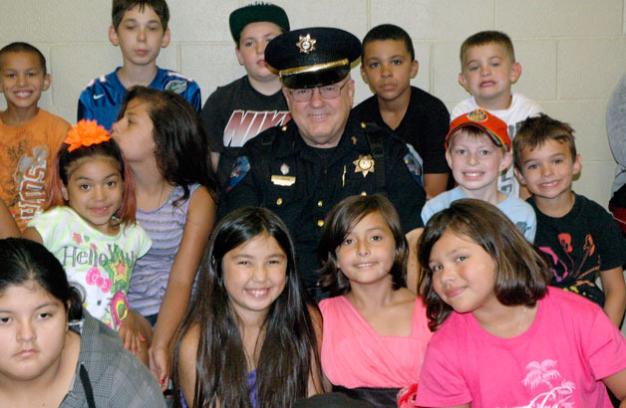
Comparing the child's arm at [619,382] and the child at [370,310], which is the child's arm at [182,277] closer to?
the child at [370,310]

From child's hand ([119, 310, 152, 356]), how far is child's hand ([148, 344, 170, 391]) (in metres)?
0.06

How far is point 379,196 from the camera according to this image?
2746 mm

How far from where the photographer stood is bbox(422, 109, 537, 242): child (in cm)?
294

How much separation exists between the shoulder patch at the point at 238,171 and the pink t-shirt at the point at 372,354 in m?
0.75

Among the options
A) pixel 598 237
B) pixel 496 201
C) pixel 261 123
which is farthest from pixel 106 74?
pixel 598 237

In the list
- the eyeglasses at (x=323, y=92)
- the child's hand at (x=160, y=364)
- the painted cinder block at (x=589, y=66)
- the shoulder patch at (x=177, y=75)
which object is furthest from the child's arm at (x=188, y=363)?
the painted cinder block at (x=589, y=66)

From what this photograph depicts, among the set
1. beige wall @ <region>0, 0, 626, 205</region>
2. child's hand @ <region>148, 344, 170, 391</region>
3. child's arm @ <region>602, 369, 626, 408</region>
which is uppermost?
beige wall @ <region>0, 0, 626, 205</region>

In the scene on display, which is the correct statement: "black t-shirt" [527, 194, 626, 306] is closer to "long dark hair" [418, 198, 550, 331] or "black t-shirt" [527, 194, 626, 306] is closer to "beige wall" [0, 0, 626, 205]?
"long dark hair" [418, 198, 550, 331]

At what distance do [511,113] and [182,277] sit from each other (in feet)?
5.65

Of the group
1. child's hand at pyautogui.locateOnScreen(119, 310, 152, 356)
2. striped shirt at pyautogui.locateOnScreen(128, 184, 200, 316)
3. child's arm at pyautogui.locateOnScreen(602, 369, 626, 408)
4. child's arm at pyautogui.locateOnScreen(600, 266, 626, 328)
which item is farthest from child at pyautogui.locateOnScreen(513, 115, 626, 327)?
child's hand at pyautogui.locateOnScreen(119, 310, 152, 356)

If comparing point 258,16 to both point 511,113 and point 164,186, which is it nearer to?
point 164,186

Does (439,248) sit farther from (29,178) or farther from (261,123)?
(29,178)

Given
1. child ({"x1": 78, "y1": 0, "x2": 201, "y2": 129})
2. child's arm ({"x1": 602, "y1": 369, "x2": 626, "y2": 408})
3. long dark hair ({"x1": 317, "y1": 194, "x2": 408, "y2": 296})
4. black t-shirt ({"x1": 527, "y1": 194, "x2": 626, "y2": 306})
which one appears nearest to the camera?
child's arm ({"x1": 602, "y1": 369, "x2": 626, "y2": 408})

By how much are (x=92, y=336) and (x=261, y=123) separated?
168 centimetres
